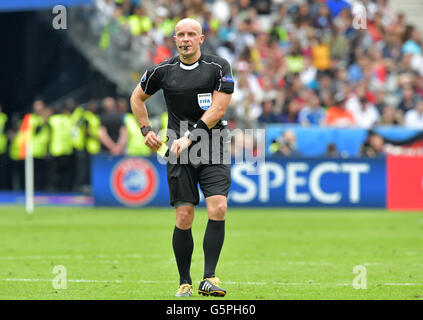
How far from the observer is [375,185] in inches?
846

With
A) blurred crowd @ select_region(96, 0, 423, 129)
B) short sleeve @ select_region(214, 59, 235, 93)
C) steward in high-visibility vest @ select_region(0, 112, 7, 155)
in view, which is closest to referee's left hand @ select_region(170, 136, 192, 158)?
short sleeve @ select_region(214, 59, 235, 93)

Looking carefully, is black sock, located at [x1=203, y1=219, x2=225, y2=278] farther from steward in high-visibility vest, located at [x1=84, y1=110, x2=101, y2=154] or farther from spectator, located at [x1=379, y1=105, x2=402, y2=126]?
steward in high-visibility vest, located at [x1=84, y1=110, x2=101, y2=154]

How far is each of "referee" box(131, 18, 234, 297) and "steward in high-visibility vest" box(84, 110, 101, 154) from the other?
15.7 metres

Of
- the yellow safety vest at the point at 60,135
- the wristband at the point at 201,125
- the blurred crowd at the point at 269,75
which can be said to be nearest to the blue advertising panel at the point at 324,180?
the blurred crowd at the point at 269,75

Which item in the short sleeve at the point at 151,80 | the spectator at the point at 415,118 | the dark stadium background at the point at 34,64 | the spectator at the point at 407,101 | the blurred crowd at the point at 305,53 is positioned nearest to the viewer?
the short sleeve at the point at 151,80

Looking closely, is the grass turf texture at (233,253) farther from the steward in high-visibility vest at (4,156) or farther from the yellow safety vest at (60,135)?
the steward in high-visibility vest at (4,156)

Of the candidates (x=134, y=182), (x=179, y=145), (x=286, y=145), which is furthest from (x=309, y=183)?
(x=179, y=145)

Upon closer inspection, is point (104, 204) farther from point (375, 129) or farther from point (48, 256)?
point (48, 256)

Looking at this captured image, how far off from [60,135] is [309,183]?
7.10 metres

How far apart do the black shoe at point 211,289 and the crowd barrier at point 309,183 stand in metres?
12.2

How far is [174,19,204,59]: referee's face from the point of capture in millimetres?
9219

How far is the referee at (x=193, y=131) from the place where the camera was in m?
9.31
